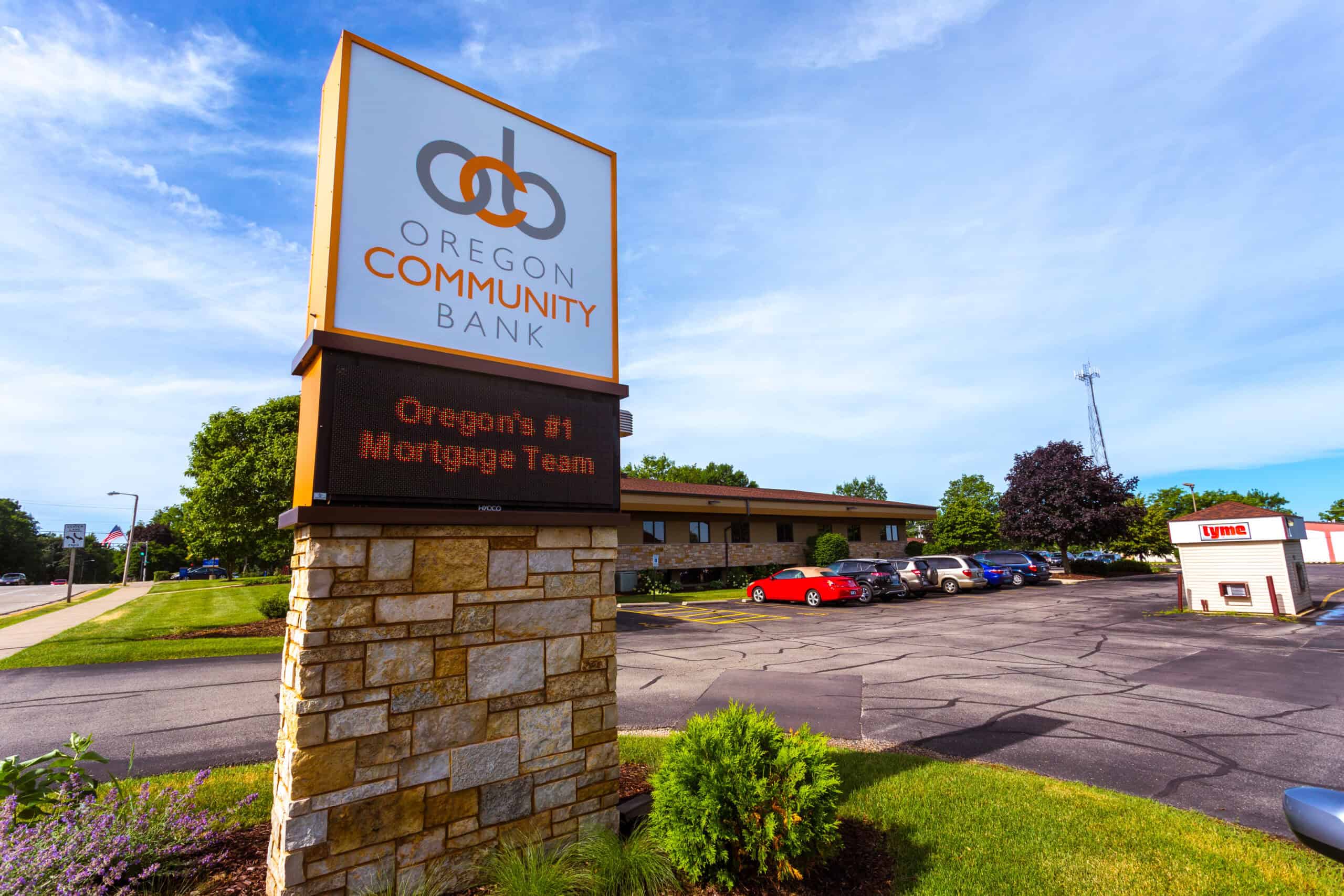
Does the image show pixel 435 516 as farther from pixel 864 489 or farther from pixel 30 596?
pixel 864 489

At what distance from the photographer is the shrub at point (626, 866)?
3738mm

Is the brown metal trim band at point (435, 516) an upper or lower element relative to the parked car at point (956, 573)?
upper

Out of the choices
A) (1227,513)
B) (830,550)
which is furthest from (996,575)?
(1227,513)

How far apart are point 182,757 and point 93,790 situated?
9.38 ft

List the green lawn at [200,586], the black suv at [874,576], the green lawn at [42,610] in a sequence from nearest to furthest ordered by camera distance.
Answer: the green lawn at [42,610], the black suv at [874,576], the green lawn at [200,586]

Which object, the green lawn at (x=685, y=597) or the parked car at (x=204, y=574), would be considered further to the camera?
the parked car at (x=204, y=574)

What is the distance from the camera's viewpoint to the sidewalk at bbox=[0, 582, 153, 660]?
13.5 m

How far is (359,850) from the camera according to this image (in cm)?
352

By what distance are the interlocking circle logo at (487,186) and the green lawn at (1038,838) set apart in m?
4.72

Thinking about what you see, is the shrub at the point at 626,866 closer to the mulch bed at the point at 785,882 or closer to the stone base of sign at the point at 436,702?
the mulch bed at the point at 785,882

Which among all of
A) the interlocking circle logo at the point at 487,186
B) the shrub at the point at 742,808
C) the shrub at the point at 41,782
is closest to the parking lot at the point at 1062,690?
the shrub at the point at 742,808

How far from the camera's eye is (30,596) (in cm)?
3228

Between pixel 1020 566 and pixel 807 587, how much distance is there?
14.2 m

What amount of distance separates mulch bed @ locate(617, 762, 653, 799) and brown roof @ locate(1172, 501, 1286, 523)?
19007mm
